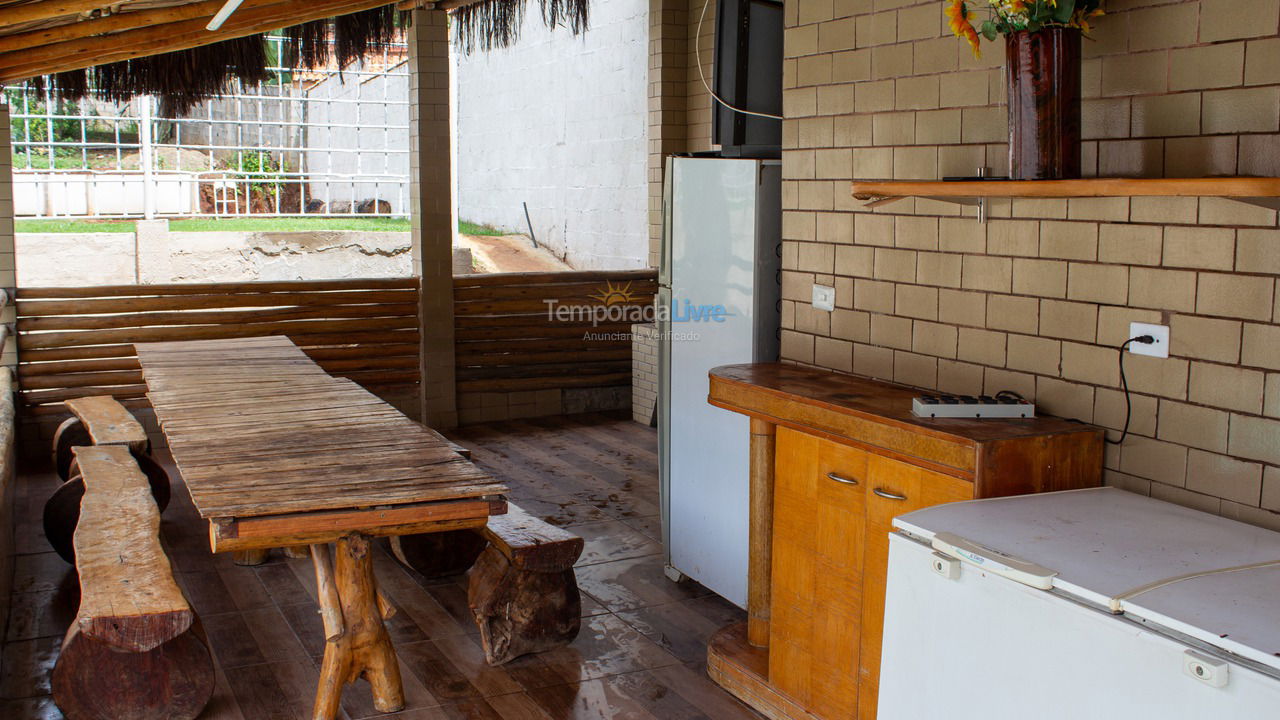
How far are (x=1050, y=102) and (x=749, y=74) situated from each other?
1923 millimetres

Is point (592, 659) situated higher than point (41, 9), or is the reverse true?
point (41, 9)

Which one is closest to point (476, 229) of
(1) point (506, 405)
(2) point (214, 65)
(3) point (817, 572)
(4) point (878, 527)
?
(1) point (506, 405)

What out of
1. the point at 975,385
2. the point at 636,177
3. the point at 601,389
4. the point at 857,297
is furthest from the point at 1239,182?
the point at 636,177

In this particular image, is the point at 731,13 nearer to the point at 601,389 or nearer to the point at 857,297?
the point at 857,297

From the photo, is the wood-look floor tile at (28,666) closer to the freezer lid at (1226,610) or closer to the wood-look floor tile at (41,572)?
the wood-look floor tile at (41,572)

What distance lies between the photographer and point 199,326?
752 cm

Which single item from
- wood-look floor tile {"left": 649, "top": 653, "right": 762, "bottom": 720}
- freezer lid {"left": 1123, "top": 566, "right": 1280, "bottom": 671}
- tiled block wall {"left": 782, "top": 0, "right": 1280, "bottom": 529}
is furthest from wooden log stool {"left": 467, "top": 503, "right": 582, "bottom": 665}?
freezer lid {"left": 1123, "top": 566, "right": 1280, "bottom": 671}

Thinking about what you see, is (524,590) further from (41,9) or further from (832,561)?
(41,9)

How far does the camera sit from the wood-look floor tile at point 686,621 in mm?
4188

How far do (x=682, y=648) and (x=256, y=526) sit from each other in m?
1.73

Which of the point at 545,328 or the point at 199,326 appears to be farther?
the point at 545,328

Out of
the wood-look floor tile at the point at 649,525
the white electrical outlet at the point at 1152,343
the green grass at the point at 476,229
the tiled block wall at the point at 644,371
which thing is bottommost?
the wood-look floor tile at the point at 649,525

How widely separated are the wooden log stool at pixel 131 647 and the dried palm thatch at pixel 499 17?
533 centimetres

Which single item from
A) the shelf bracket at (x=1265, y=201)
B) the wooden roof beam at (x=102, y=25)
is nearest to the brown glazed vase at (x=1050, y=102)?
the shelf bracket at (x=1265, y=201)
